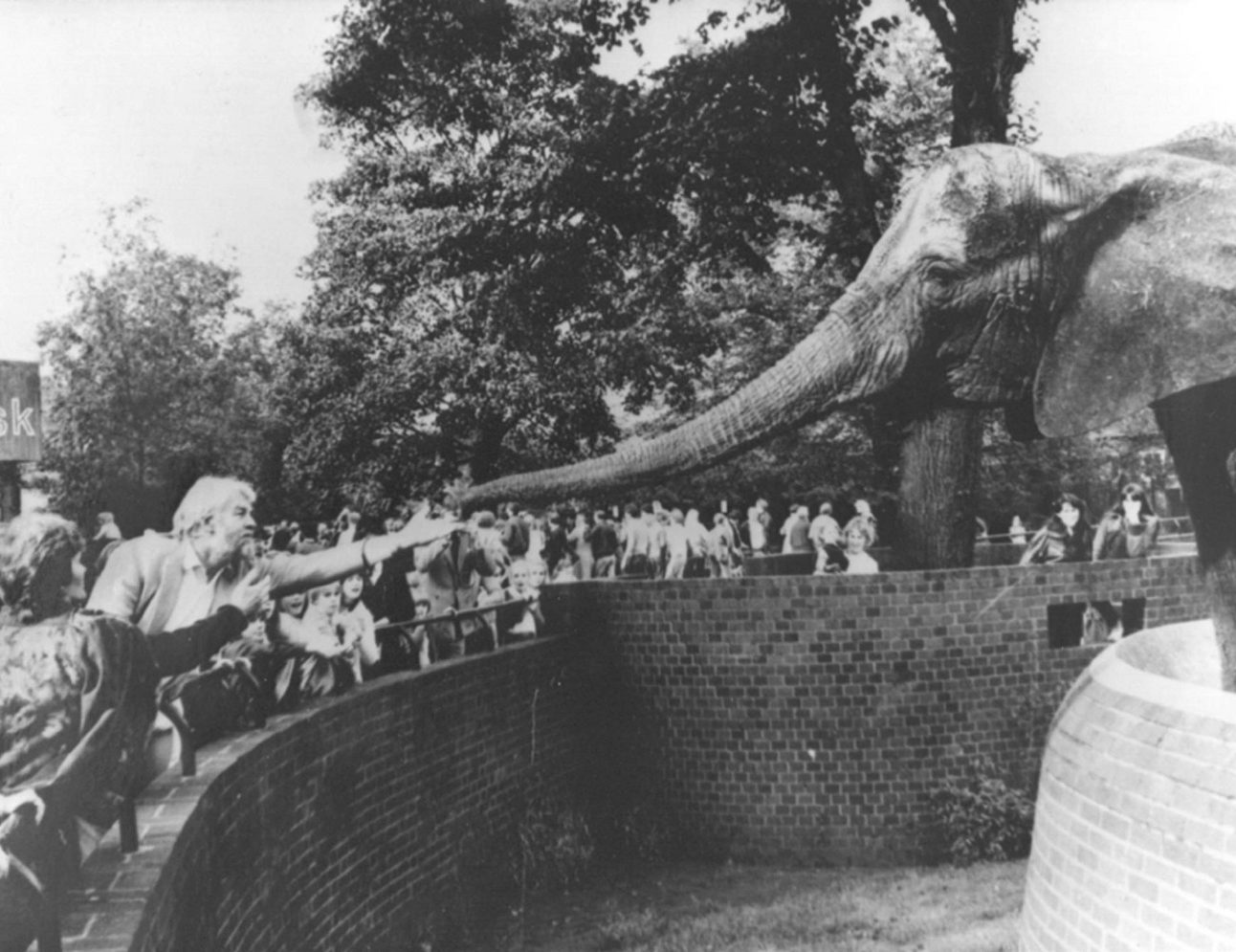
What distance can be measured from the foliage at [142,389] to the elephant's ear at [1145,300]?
345 centimetres

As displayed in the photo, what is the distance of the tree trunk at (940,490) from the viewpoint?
1099cm

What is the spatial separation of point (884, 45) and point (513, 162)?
14.5 ft

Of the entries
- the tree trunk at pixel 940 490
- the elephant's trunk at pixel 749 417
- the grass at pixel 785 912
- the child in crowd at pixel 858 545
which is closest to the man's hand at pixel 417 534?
the elephant's trunk at pixel 749 417

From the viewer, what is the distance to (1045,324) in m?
5.36

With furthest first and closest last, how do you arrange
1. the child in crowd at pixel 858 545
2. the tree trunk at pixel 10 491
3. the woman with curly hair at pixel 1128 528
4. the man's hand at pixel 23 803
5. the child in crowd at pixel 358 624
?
the woman with curly hair at pixel 1128 528, the child in crowd at pixel 858 545, the child in crowd at pixel 358 624, the tree trunk at pixel 10 491, the man's hand at pixel 23 803

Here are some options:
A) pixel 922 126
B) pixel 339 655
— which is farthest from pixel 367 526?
pixel 922 126

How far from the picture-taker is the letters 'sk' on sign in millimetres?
3957

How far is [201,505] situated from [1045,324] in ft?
11.1

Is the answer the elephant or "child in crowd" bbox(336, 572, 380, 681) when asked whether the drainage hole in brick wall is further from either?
"child in crowd" bbox(336, 572, 380, 681)

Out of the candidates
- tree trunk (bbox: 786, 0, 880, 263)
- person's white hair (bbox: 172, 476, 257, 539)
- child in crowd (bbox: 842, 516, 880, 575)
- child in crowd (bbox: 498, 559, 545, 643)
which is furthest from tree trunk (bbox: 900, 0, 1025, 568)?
person's white hair (bbox: 172, 476, 257, 539)

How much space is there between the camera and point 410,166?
9.82 meters

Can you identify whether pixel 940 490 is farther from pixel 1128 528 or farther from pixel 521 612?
pixel 1128 528

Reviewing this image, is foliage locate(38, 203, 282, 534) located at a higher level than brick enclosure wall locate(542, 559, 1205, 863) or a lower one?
higher

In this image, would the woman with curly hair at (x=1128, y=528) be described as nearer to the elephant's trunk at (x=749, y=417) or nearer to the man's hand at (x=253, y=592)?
the elephant's trunk at (x=749, y=417)
